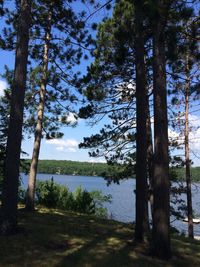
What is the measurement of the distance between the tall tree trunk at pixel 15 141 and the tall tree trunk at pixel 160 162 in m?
2.74

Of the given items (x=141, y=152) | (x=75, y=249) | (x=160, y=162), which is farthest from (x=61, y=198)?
(x=160, y=162)

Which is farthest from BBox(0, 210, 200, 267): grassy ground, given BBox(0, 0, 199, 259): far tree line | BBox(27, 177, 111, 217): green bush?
BBox(27, 177, 111, 217): green bush

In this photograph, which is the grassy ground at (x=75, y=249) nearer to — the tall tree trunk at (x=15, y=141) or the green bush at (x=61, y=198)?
the tall tree trunk at (x=15, y=141)

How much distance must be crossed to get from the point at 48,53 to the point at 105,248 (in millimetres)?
7604

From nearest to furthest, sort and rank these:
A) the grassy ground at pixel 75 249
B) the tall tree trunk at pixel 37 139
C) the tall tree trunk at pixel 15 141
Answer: the grassy ground at pixel 75 249 → the tall tree trunk at pixel 15 141 → the tall tree trunk at pixel 37 139

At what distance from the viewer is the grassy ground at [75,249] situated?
6.46m

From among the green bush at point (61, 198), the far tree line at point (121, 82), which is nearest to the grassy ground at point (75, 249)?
the far tree line at point (121, 82)

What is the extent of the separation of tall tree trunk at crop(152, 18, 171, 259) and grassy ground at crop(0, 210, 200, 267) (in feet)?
1.23

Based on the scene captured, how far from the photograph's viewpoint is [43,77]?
1320 centimetres

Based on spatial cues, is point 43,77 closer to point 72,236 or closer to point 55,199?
point 55,199

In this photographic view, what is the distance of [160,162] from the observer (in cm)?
741

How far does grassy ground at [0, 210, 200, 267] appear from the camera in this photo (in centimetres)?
646

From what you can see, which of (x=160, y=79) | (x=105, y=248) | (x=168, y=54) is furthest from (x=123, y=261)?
(x=168, y=54)

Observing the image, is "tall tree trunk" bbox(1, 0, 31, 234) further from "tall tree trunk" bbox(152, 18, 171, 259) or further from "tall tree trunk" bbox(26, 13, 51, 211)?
"tall tree trunk" bbox(26, 13, 51, 211)
